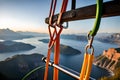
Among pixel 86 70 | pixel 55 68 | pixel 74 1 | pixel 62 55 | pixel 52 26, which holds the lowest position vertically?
pixel 62 55

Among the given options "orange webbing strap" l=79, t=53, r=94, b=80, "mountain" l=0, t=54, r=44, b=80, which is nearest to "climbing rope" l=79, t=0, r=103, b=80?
"orange webbing strap" l=79, t=53, r=94, b=80

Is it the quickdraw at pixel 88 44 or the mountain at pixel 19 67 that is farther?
the mountain at pixel 19 67

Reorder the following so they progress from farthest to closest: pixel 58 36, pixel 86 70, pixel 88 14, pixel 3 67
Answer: pixel 3 67
pixel 58 36
pixel 88 14
pixel 86 70

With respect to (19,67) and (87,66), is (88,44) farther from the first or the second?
(19,67)

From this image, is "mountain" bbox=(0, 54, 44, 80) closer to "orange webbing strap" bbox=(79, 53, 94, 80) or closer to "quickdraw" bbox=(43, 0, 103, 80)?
"quickdraw" bbox=(43, 0, 103, 80)

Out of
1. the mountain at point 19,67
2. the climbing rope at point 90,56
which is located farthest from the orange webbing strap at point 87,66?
the mountain at point 19,67

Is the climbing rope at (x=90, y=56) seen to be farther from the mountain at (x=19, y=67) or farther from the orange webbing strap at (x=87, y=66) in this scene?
the mountain at (x=19, y=67)

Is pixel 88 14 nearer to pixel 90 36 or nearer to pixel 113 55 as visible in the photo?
pixel 90 36

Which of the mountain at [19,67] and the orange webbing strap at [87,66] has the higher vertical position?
the orange webbing strap at [87,66]

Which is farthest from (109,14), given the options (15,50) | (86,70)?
(15,50)

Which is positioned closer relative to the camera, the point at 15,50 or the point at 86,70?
the point at 86,70
